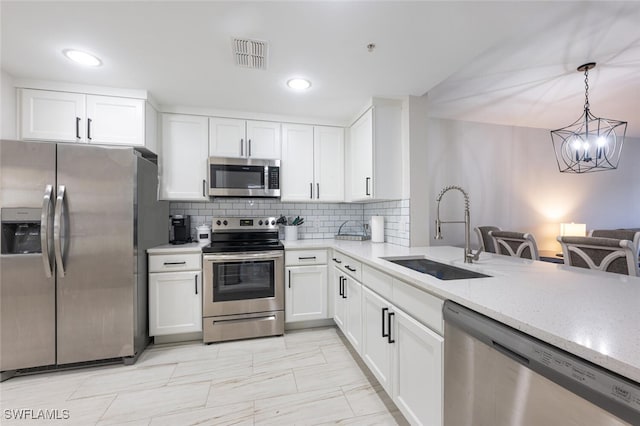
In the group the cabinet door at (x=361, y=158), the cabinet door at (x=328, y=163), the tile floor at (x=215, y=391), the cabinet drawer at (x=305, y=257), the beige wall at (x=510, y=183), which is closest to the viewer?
the tile floor at (x=215, y=391)

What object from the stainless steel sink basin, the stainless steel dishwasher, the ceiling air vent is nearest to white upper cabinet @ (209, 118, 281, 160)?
the ceiling air vent

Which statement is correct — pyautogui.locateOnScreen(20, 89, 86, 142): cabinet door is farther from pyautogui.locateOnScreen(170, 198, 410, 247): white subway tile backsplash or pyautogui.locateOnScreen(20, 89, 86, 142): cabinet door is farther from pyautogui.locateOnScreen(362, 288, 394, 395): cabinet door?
pyautogui.locateOnScreen(362, 288, 394, 395): cabinet door

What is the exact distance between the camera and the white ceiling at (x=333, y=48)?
146 cm

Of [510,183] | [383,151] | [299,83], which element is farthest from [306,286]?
[510,183]

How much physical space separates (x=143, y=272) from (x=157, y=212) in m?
0.62

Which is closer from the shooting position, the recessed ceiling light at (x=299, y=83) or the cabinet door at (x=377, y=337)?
the cabinet door at (x=377, y=337)

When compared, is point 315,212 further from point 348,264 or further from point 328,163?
point 348,264

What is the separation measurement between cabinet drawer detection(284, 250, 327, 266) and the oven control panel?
56cm

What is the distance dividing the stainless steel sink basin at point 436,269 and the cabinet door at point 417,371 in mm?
319

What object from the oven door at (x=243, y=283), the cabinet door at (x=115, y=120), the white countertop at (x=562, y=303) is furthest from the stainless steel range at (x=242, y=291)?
the white countertop at (x=562, y=303)

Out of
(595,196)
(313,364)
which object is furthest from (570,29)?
(595,196)

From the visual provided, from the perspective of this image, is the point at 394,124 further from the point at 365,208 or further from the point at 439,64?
the point at 365,208

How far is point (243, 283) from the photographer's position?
8.45ft

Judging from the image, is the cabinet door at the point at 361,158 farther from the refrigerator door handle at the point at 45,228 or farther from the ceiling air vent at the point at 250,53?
the refrigerator door handle at the point at 45,228
